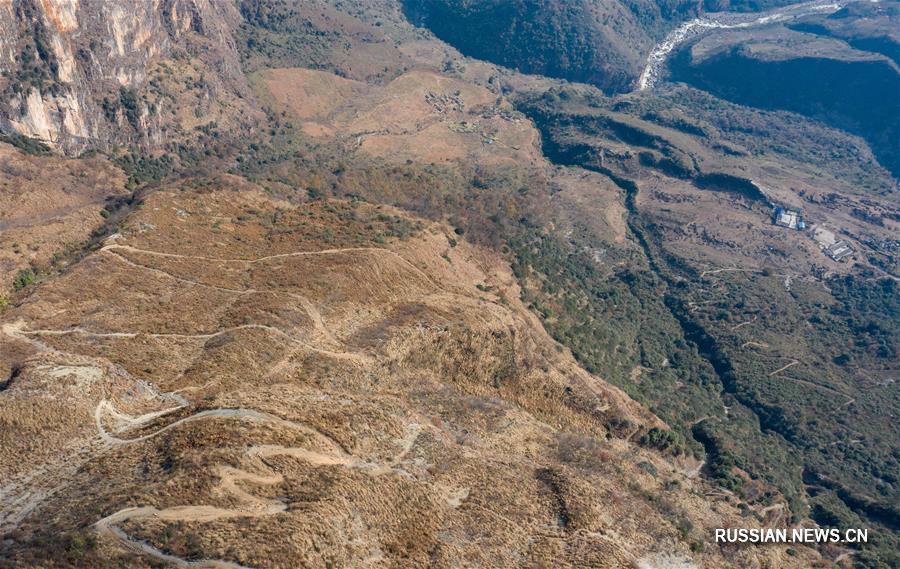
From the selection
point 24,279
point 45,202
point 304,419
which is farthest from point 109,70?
point 304,419

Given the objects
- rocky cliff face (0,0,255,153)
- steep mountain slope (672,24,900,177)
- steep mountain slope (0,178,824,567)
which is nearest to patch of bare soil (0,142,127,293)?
rocky cliff face (0,0,255,153)

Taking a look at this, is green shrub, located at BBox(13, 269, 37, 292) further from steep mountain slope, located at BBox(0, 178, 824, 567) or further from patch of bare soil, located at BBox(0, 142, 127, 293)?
steep mountain slope, located at BBox(0, 178, 824, 567)

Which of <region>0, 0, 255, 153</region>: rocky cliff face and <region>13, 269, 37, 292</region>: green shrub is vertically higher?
<region>0, 0, 255, 153</region>: rocky cliff face

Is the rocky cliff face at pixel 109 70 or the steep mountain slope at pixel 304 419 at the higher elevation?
the rocky cliff face at pixel 109 70

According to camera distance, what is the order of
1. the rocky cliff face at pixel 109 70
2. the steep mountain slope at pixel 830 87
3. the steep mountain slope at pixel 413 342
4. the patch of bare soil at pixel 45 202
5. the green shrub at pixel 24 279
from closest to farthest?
1. the steep mountain slope at pixel 413 342
2. the green shrub at pixel 24 279
3. the patch of bare soil at pixel 45 202
4. the rocky cliff face at pixel 109 70
5. the steep mountain slope at pixel 830 87

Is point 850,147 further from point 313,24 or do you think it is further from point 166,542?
point 166,542

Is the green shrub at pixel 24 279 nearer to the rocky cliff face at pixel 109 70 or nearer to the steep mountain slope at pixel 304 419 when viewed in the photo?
the steep mountain slope at pixel 304 419

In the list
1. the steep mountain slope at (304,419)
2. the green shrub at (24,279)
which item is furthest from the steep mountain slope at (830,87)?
the green shrub at (24,279)

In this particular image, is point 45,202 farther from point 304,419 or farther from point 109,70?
point 304,419
